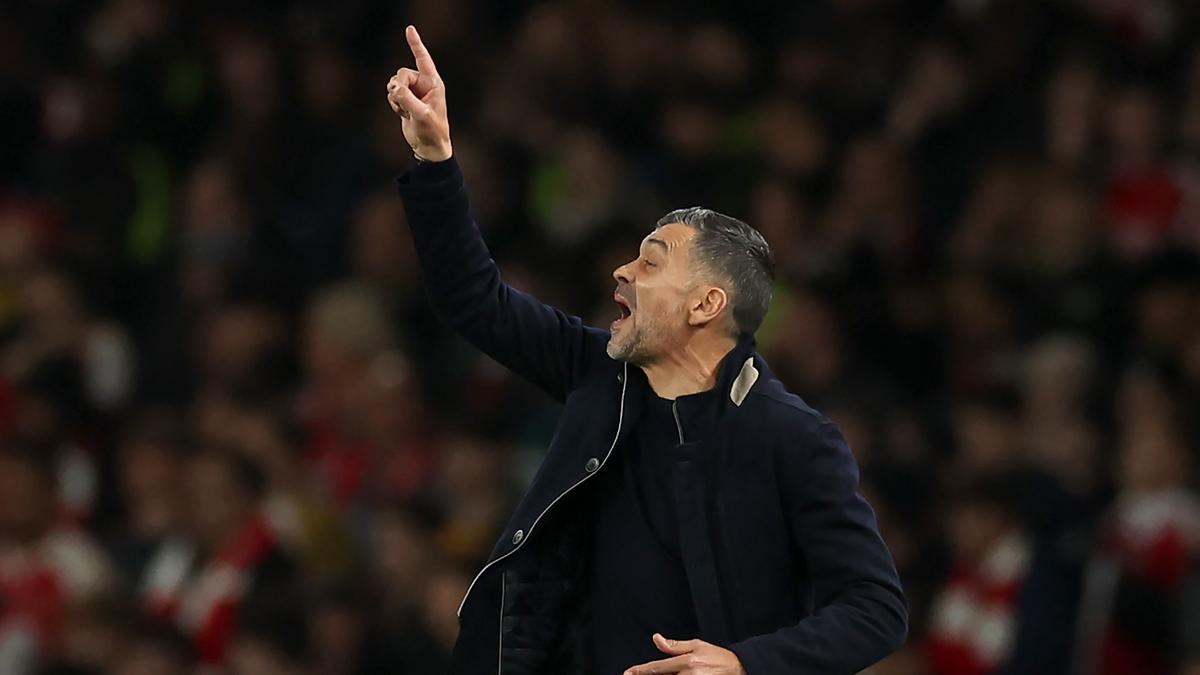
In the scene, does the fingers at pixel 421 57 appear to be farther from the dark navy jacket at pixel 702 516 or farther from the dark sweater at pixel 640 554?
the dark sweater at pixel 640 554

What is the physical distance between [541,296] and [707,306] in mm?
3822

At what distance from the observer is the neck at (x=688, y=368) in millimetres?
3557

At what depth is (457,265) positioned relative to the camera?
3.50 metres

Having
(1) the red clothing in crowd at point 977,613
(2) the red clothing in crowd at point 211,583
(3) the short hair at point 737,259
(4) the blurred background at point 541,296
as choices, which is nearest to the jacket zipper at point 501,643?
(3) the short hair at point 737,259

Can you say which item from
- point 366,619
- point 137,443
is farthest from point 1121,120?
point 137,443

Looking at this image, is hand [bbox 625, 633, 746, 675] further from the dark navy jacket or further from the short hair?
the short hair

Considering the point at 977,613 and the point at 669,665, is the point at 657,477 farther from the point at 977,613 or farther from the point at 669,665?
the point at 977,613

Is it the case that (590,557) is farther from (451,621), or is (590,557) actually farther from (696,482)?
(451,621)

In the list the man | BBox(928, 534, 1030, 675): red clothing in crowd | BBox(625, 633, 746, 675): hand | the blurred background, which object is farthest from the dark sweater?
BBox(928, 534, 1030, 675): red clothing in crowd

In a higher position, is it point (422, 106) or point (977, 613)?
point (422, 106)

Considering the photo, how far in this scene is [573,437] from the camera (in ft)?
11.6

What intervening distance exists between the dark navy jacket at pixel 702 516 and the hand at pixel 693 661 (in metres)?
0.07

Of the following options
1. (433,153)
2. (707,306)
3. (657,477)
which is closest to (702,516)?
(657,477)

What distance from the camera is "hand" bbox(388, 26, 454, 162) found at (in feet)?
11.2
